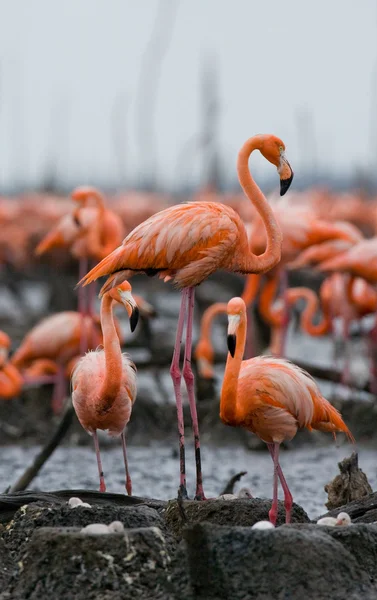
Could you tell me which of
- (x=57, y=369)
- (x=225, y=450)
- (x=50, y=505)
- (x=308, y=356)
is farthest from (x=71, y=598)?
(x=308, y=356)

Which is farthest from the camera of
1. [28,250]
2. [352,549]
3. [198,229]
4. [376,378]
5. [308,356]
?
[28,250]

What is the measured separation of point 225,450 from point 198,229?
13.7ft

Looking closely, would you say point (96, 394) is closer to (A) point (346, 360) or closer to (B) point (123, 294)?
(B) point (123, 294)

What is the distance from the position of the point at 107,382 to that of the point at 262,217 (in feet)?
3.80

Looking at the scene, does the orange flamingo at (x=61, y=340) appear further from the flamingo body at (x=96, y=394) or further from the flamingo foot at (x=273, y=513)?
the flamingo foot at (x=273, y=513)

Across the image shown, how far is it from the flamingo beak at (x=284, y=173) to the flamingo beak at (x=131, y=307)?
910 mm

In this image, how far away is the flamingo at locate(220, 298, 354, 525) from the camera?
17.6ft

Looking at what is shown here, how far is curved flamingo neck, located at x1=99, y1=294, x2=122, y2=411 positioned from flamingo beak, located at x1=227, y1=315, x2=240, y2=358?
0.76 m

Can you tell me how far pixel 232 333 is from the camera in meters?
5.14

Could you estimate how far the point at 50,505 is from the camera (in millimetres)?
4945

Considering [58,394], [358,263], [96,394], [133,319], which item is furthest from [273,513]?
[58,394]

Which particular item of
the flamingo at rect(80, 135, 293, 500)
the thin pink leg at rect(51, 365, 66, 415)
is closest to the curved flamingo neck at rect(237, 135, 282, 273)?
the flamingo at rect(80, 135, 293, 500)

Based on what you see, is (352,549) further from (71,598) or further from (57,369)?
(57,369)

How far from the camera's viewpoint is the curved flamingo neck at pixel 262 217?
19.6 feet
